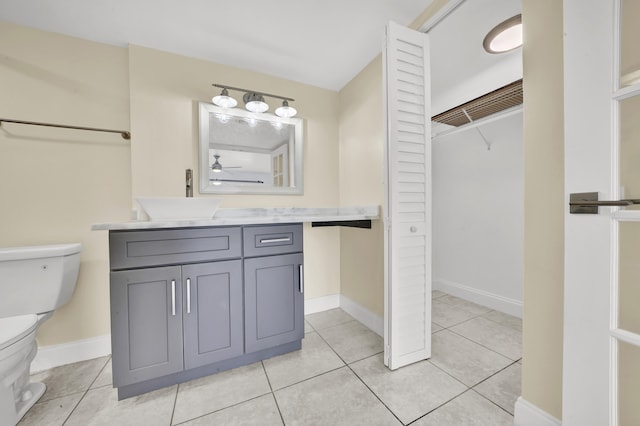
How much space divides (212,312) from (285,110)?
5.56 ft

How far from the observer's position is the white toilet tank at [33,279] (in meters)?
1.24

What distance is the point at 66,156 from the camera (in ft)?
5.20

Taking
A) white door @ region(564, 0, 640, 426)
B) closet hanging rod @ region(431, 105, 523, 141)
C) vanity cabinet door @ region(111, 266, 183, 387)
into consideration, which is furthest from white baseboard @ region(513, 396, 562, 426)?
closet hanging rod @ region(431, 105, 523, 141)

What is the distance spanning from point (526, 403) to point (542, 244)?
71 cm

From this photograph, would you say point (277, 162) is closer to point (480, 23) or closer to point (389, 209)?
A: point (389, 209)

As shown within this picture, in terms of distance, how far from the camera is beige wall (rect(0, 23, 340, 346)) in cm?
149

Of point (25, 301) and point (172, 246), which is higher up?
point (172, 246)

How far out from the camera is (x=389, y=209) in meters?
1.40

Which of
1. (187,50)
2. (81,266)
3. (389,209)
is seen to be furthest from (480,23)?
(81,266)

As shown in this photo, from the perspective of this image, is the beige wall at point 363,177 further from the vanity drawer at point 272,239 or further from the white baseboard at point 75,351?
the vanity drawer at point 272,239

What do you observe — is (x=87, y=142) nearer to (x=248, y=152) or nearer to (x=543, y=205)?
(x=248, y=152)

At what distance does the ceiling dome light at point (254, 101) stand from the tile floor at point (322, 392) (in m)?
1.95

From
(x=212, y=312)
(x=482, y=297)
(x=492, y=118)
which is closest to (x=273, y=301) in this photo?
(x=212, y=312)

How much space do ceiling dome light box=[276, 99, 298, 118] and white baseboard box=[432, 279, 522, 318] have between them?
2533 mm
